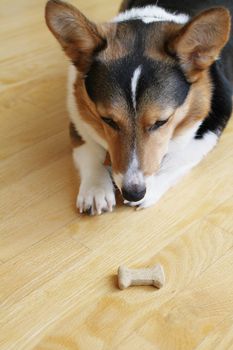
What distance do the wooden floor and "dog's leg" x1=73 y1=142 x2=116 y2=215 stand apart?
1.7 inches

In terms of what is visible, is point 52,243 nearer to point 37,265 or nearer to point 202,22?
point 37,265

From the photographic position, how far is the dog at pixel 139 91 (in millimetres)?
1478

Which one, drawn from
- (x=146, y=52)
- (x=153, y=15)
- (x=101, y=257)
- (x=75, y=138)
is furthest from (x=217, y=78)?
(x=101, y=257)

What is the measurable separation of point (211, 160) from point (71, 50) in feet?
2.46

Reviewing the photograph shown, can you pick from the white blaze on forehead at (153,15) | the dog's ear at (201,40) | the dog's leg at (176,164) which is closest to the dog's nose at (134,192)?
the dog's leg at (176,164)

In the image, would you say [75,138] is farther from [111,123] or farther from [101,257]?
[101,257]

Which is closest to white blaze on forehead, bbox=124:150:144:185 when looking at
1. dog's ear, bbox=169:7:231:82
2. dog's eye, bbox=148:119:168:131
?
dog's eye, bbox=148:119:168:131

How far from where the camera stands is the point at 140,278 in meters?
1.40

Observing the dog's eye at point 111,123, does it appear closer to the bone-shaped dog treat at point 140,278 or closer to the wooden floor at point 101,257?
the wooden floor at point 101,257

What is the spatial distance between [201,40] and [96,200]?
25.8 inches

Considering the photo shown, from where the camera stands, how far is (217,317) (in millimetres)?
1309

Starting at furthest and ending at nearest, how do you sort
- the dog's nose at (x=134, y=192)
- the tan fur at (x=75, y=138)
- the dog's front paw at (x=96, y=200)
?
1. the tan fur at (x=75, y=138)
2. the dog's front paw at (x=96, y=200)
3. the dog's nose at (x=134, y=192)

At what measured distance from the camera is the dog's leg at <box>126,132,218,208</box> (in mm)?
1710

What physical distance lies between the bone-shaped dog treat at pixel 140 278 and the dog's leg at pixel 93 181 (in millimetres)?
323
